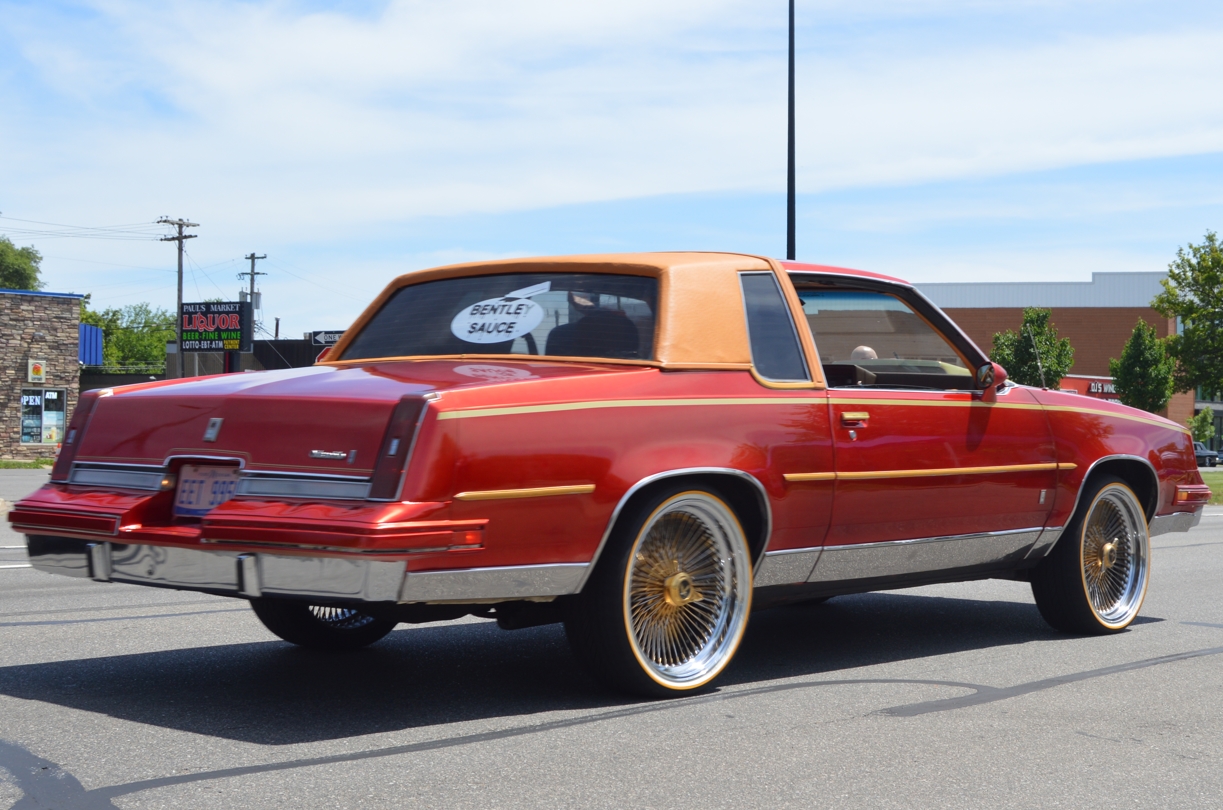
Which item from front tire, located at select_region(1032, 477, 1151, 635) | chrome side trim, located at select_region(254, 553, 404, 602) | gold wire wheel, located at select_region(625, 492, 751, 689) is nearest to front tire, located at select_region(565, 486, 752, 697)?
gold wire wheel, located at select_region(625, 492, 751, 689)

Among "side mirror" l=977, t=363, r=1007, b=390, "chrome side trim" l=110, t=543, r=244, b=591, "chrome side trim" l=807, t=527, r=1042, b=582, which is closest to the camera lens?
"chrome side trim" l=110, t=543, r=244, b=591

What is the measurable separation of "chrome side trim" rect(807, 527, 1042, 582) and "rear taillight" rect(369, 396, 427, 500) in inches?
80.9

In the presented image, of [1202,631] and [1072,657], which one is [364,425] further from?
[1202,631]

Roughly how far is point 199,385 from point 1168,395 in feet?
219

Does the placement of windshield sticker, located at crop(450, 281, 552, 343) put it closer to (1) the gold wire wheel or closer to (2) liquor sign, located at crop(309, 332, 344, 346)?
(1) the gold wire wheel

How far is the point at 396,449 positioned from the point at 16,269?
10002cm

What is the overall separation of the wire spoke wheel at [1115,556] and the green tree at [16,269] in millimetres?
95928

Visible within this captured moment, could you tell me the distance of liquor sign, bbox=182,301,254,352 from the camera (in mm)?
50125

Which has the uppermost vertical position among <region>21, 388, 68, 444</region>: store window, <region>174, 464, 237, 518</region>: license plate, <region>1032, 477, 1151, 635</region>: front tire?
<region>174, 464, 237, 518</region>: license plate

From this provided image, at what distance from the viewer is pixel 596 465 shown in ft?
15.8

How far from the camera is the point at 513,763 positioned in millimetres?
4188

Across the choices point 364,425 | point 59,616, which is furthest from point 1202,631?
point 59,616

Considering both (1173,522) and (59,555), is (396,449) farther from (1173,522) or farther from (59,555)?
(1173,522)

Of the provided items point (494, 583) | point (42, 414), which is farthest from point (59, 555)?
point (42, 414)
